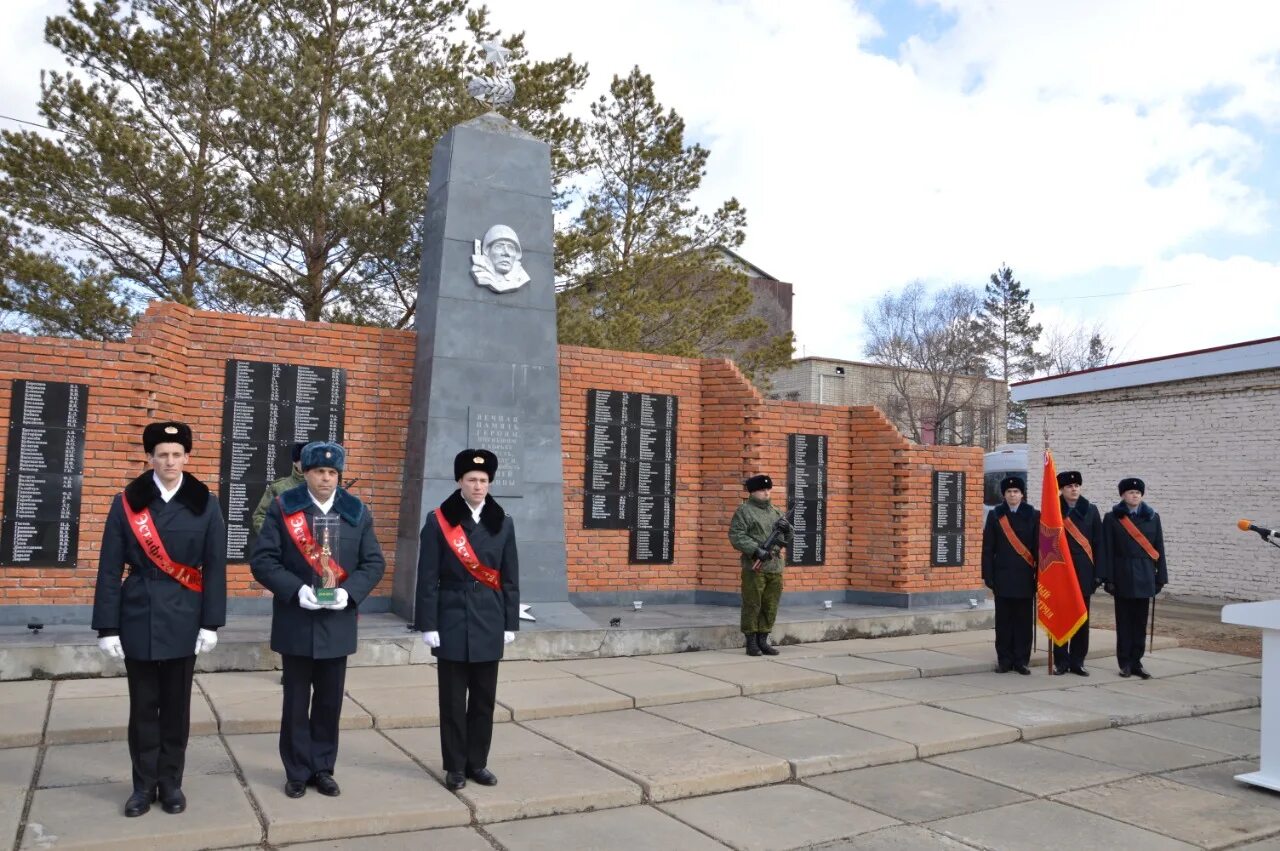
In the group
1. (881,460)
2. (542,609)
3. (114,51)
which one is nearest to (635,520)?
(542,609)

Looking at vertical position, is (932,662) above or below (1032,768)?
above

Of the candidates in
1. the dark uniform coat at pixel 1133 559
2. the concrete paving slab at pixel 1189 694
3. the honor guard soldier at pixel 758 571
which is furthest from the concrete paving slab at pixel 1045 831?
the dark uniform coat at pixel 1133 559

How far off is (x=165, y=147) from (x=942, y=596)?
13.9 meters

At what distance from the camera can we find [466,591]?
511 cm

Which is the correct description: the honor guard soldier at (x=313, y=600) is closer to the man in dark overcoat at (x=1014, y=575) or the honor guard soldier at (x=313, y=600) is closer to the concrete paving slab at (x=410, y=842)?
the concrete paving slab at (x=410, y=842)

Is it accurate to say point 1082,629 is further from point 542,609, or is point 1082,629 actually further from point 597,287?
point 597,287

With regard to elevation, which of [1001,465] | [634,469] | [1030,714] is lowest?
[1030,714]

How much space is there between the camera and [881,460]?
11.9m

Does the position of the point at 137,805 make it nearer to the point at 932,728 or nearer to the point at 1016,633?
the point at 932,728

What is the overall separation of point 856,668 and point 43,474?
22.3 feet

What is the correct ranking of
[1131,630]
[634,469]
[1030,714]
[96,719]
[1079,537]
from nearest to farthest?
[96,719] → [1030,714] → [1131,630] → [1079,537] → [634,469]

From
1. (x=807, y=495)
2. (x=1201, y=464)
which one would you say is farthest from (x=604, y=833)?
(x=1201, y=464)

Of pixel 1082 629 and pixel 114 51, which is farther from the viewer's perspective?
pixel 114 51

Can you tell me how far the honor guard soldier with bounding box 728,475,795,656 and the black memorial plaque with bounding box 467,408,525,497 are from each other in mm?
2113
